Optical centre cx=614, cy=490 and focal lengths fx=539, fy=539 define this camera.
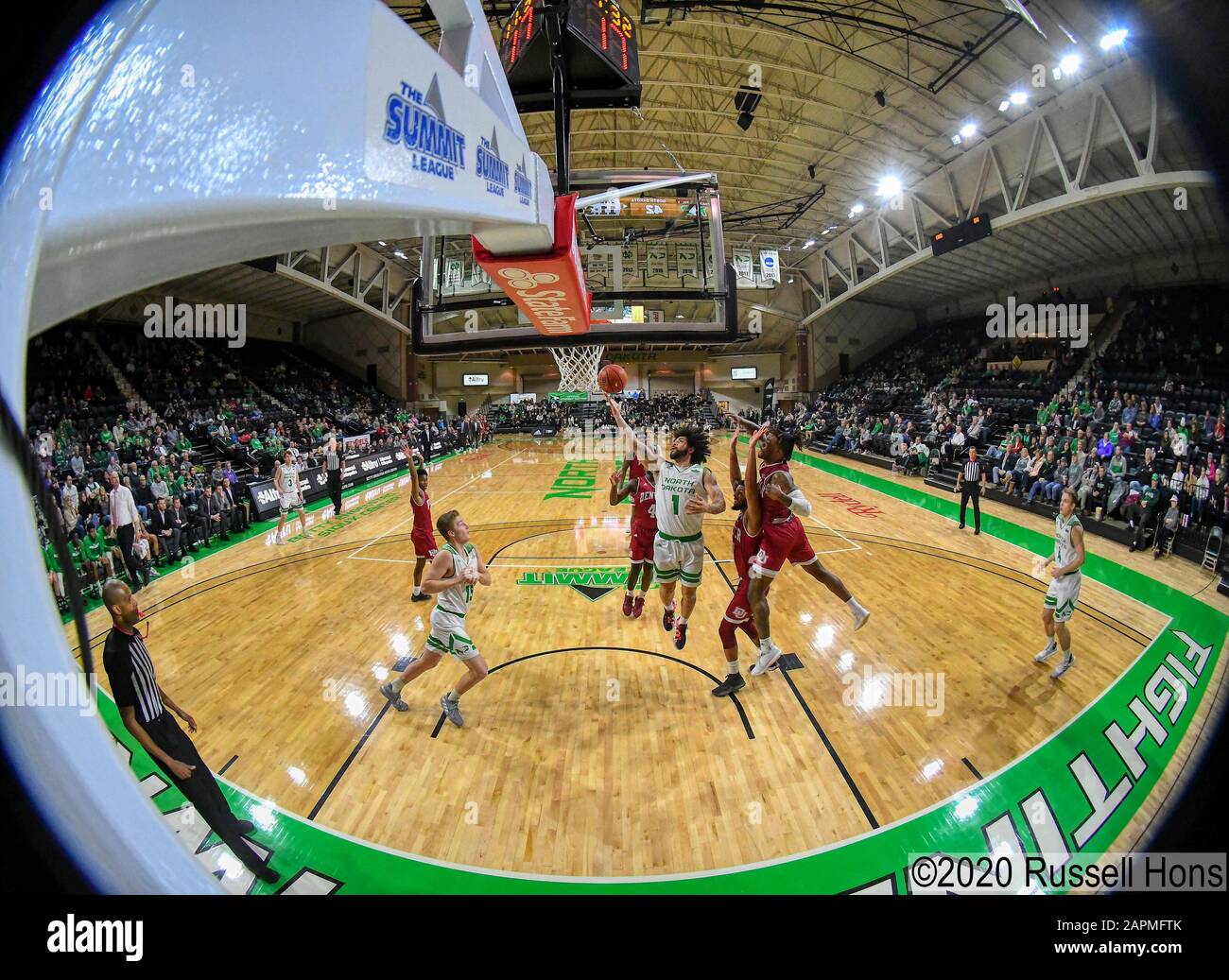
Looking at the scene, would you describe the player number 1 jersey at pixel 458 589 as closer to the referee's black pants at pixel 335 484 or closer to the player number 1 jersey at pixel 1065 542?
the player number 1 jersey at pixel 1065 542

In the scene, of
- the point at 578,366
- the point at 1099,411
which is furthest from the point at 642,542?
the point at 1099,411

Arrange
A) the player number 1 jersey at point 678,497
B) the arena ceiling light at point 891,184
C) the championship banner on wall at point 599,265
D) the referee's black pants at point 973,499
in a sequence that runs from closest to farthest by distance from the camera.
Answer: the player number 1 jersey at point 678,497 < the championship banner on wall at point 599,265 < the referee's black pants at point 973,499 < the arena ceiling light at point 891,184

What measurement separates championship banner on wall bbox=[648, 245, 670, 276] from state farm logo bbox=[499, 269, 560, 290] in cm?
260

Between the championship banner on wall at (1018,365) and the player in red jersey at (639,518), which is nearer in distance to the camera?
the player in red jersey at (639,518)

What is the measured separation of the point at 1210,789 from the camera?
153cm

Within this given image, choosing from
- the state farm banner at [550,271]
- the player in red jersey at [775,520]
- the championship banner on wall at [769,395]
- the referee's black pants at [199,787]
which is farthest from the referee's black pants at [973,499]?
the referee's black pants at [199,787]

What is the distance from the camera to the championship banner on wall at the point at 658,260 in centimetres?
536

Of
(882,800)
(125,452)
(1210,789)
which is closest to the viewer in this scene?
(1210,789)

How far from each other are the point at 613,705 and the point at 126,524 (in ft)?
24.9

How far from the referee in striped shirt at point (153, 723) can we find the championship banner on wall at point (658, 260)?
15.5 ft

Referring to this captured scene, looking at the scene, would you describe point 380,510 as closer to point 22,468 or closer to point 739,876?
point 739,876

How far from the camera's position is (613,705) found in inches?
184
